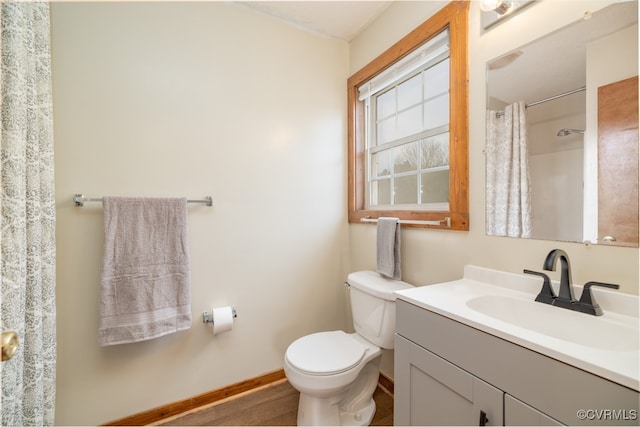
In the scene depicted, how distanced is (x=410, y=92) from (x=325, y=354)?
168 cm

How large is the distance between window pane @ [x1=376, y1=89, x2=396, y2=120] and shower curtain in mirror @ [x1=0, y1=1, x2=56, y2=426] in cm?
A: 186

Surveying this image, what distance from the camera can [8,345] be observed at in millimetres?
562

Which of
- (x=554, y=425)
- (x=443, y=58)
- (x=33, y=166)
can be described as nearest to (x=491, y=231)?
(x=554, y=425)

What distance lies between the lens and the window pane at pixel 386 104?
76.0 inches

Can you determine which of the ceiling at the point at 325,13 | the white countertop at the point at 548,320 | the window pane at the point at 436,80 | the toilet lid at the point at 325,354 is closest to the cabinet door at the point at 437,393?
the white countertop at the point at 548,320

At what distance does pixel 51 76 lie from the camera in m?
1.31

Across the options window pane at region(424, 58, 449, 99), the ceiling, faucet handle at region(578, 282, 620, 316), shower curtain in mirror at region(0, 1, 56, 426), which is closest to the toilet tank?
faucet handle at region(578, 282, 620, 316)

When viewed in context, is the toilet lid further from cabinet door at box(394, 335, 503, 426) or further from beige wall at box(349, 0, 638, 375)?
beige wall at box(349, 0, 638, 375)

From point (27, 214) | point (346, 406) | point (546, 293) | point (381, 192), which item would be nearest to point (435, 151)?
point (381, 192)

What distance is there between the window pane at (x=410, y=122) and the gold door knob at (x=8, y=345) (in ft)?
6.17

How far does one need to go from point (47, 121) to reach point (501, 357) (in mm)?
1968

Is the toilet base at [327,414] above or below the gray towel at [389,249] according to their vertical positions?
below

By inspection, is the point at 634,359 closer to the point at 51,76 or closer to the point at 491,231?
the point at 491,231

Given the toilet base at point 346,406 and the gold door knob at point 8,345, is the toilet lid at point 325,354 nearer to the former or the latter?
the toilet base at point 346,406
